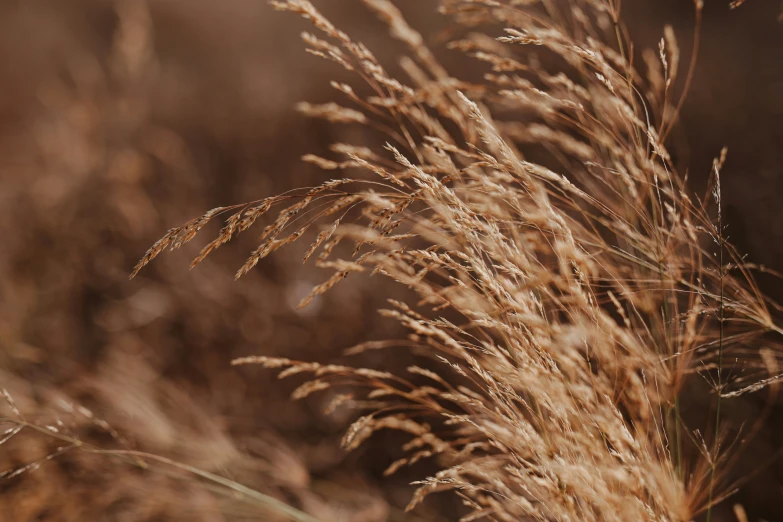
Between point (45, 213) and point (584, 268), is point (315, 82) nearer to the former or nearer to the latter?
point (45, 213)

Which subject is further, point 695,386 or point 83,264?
point 83,264

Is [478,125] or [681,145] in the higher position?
[478,125]

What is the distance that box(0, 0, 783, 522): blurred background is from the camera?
177cm

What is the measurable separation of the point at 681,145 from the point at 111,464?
2287mm

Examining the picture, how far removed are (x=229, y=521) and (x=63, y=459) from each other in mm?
603

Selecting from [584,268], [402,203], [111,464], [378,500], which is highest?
[402,203]

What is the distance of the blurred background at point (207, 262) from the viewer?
1.77 meters

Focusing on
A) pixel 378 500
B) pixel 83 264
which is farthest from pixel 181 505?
Result: pixel 83 264

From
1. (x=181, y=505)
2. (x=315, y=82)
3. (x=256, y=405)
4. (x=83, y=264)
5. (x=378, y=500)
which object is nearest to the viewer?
(x=181, y=505)

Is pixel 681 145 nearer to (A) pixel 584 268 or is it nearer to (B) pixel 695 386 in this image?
(B) pixel 695 386

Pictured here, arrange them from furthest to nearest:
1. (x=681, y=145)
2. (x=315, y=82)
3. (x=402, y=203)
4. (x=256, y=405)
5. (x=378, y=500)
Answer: (x=315, y=82)
(x=256, y=405)
(x=681, y=145)
(x=378, y=500)
(x=402, y=203)

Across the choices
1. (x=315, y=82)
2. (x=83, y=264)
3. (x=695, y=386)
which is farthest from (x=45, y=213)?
(x=695, y=386)

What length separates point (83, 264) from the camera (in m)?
2.51

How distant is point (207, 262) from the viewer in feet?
8.07
